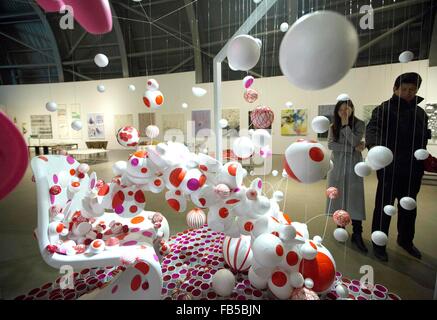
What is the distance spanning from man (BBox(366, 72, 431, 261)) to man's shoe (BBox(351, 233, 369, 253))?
0.32 ft

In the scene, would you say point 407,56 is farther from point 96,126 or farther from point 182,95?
point 96,126

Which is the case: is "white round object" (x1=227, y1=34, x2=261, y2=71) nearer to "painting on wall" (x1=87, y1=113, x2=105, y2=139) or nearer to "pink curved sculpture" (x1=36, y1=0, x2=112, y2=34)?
"pink curved sculpture" (x1=36, y1=0, x2=112, y2=34)

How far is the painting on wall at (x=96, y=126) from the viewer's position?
7305mm

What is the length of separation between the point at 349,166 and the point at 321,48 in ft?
5.61

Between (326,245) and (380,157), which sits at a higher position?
(380,157)

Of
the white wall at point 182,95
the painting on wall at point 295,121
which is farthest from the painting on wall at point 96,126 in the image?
the painting on wall at point 295,121

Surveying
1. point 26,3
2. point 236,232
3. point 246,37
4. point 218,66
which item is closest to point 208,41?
point 218,66

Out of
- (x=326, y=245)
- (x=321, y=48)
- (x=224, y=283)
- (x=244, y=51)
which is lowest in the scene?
(x=326, y=245)

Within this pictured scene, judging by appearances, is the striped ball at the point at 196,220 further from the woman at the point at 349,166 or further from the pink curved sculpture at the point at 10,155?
the pink curved sculpture at the point at 10,155

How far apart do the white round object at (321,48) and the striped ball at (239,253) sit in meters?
1.21

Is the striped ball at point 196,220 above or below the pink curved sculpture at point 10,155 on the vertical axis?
below

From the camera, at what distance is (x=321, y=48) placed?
0.88 m

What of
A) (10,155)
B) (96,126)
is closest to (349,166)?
(10,155)

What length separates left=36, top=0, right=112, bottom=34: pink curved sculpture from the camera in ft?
4.00
